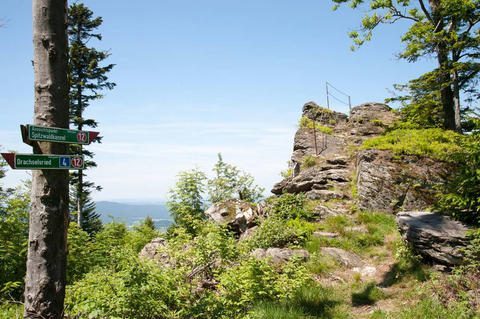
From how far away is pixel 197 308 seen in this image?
5066mm

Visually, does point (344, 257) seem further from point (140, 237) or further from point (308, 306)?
point (140, 237)

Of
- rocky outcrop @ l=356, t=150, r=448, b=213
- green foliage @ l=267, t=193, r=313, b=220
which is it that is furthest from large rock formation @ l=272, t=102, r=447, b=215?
green foliage @ l=267, t=193, r=313, b=220

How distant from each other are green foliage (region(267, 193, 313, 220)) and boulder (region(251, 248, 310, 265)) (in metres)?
2.81

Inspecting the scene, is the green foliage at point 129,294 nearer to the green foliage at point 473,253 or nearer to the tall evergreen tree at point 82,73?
the green foliage at point 473,253

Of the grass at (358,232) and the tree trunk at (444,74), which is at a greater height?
the tree trunk at (444,74)

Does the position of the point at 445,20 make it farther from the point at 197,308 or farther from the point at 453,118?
the point at 197,308

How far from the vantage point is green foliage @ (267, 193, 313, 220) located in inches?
456

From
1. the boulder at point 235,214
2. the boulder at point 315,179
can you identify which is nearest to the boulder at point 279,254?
the boulder at point 235,214

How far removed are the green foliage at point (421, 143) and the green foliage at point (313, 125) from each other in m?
5.79

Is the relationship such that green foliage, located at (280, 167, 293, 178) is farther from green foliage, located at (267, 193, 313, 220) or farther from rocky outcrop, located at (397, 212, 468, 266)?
rocky outcrop, located at (397, 212, 468, 266)

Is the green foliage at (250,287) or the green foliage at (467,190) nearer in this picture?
the green foliage at (250,287)

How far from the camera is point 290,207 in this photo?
11836 mm

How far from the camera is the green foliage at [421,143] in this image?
11.5 meters

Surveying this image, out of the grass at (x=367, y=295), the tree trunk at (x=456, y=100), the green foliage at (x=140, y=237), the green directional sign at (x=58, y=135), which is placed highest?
the tree trunk at (x=456, y=100)
